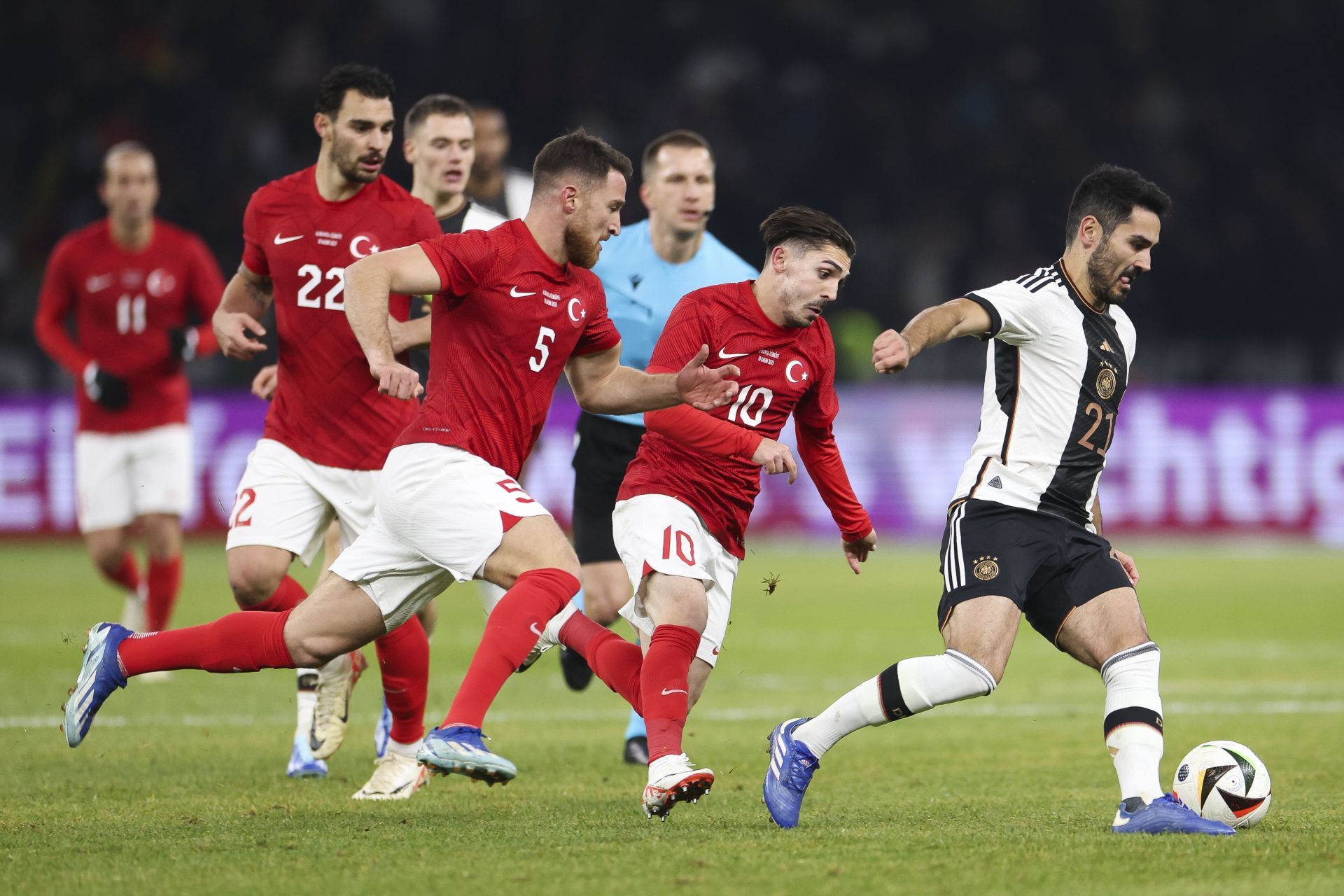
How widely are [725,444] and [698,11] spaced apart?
66.1 feet

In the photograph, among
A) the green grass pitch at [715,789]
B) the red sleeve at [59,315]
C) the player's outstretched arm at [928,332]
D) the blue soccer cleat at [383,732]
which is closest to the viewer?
the green grass pitch at [715,789]

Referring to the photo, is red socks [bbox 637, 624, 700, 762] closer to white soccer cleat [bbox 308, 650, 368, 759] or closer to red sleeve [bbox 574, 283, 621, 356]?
red sleeve [bbox 574, 283, 621, 356]

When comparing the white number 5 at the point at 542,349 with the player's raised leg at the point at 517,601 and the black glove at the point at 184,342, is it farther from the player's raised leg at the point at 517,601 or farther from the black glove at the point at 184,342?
the black glove at the point at 184,342

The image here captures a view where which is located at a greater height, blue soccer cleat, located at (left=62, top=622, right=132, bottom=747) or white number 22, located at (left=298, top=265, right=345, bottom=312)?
white number 22, located at (left=298, top=265, right=345, bottom=312)

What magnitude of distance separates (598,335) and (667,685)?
1203mm

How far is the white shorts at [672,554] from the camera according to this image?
218 inches

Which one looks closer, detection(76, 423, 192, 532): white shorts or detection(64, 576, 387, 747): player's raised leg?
detection(64, 576, 387, 747): player's raised leg

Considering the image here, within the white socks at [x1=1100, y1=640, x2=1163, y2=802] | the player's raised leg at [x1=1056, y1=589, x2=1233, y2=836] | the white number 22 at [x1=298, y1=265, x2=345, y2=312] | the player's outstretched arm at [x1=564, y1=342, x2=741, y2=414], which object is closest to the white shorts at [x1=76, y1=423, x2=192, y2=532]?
the white number 22 at [x1=298, y1=265, x2=345, y2=312]

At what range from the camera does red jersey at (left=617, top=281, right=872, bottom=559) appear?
5.68 meters

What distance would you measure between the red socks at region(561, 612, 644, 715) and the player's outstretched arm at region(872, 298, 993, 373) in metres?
1.30

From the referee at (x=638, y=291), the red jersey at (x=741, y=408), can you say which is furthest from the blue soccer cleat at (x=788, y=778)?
the referee at (x=638, y=291)

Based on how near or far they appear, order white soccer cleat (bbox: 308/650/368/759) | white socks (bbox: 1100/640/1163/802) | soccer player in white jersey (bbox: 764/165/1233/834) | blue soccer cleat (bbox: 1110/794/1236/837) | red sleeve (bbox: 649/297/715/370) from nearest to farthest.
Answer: blue soccer cleat (bbox: 1110/794/1236/837) < white socks (bbox: 1100/640/1163/802) < soccer player in white jersey (bbox: 764/165/1233/834) < red sleeve (bbox: 649/297/715/370) < white soccer cleat (bbox: 308/650/368/759)

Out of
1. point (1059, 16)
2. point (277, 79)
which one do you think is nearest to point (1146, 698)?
point (277, 79)

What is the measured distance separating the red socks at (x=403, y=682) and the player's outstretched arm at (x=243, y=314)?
3.97 feet
